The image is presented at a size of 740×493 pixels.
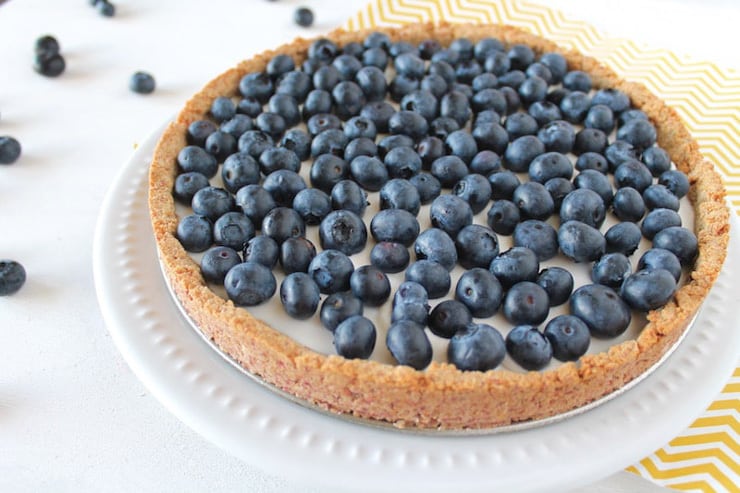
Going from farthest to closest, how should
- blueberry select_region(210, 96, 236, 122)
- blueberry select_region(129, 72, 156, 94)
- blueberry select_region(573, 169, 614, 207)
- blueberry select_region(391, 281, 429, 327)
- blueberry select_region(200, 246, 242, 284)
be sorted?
blueberry select_region(129, 72, 156, 94)
blueberry select_region(210, 96, 236, 122)
blueberry select_region(573, 169, 614, 207)
blueberry select_region(200, 246, 242, 284)
blueberry select_region(391, 281, 429, 327)

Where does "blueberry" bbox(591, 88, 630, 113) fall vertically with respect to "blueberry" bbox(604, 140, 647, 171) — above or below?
above

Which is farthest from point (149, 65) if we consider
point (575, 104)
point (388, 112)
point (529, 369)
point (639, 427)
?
point (639, 427)

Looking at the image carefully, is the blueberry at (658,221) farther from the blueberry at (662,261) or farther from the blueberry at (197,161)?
the blueberry at (197,161)

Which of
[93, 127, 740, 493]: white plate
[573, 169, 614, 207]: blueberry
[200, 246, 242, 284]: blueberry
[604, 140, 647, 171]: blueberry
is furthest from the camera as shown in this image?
[604, 140, 647, 171]: blueberry

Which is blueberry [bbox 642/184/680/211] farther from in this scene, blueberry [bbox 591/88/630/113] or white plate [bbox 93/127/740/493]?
blueberry [bbox 591/88/630/113]

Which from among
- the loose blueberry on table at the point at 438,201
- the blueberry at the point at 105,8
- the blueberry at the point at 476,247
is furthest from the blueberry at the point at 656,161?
the blueberry at the point at 105,8

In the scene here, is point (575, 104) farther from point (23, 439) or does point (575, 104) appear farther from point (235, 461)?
point (23, 439)

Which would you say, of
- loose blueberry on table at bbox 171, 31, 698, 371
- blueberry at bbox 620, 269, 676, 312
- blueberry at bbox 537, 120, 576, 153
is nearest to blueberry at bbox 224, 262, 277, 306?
loose blueberry on table at bbox 171, 31, 698, 371

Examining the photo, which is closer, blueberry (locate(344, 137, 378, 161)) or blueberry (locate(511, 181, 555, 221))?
blueberry (locate(511, 181, 555, 221))
